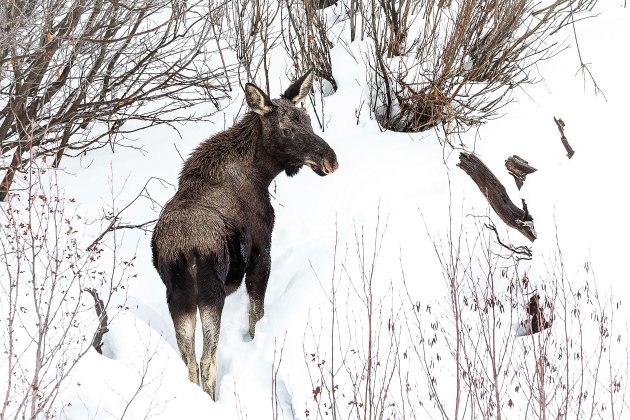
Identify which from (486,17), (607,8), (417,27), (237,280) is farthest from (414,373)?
(607,8)

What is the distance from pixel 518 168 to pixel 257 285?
119 inches

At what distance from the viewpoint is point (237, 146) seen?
6.77 metres

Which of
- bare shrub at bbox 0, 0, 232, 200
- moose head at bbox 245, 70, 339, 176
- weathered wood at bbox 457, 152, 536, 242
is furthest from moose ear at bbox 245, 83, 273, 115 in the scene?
weathered wood at bbox 457, 152, 536, 242

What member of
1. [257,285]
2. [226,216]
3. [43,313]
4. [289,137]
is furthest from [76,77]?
[43,313]

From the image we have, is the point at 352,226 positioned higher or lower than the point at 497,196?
lower

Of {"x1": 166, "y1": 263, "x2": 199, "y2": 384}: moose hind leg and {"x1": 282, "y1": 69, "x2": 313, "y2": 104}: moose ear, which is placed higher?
{"x1": 282, "y1": 69, "x2": 313, "y2": 104}: moose ear

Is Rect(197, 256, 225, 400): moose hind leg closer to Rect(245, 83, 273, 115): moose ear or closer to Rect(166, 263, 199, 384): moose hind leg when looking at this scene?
Rect(166, 263, 199, 384): moose hind leg

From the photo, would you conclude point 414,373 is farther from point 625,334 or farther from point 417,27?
point 417,27

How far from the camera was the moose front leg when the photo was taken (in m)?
6.61

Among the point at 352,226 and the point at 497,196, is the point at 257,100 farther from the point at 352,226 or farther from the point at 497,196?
the point at 497,196

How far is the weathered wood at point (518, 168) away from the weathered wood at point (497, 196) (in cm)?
23

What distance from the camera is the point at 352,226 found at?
764 centimetres

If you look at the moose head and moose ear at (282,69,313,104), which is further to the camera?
moose ear at (282,69,313,104)

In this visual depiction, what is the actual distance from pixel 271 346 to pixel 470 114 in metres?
3.80
